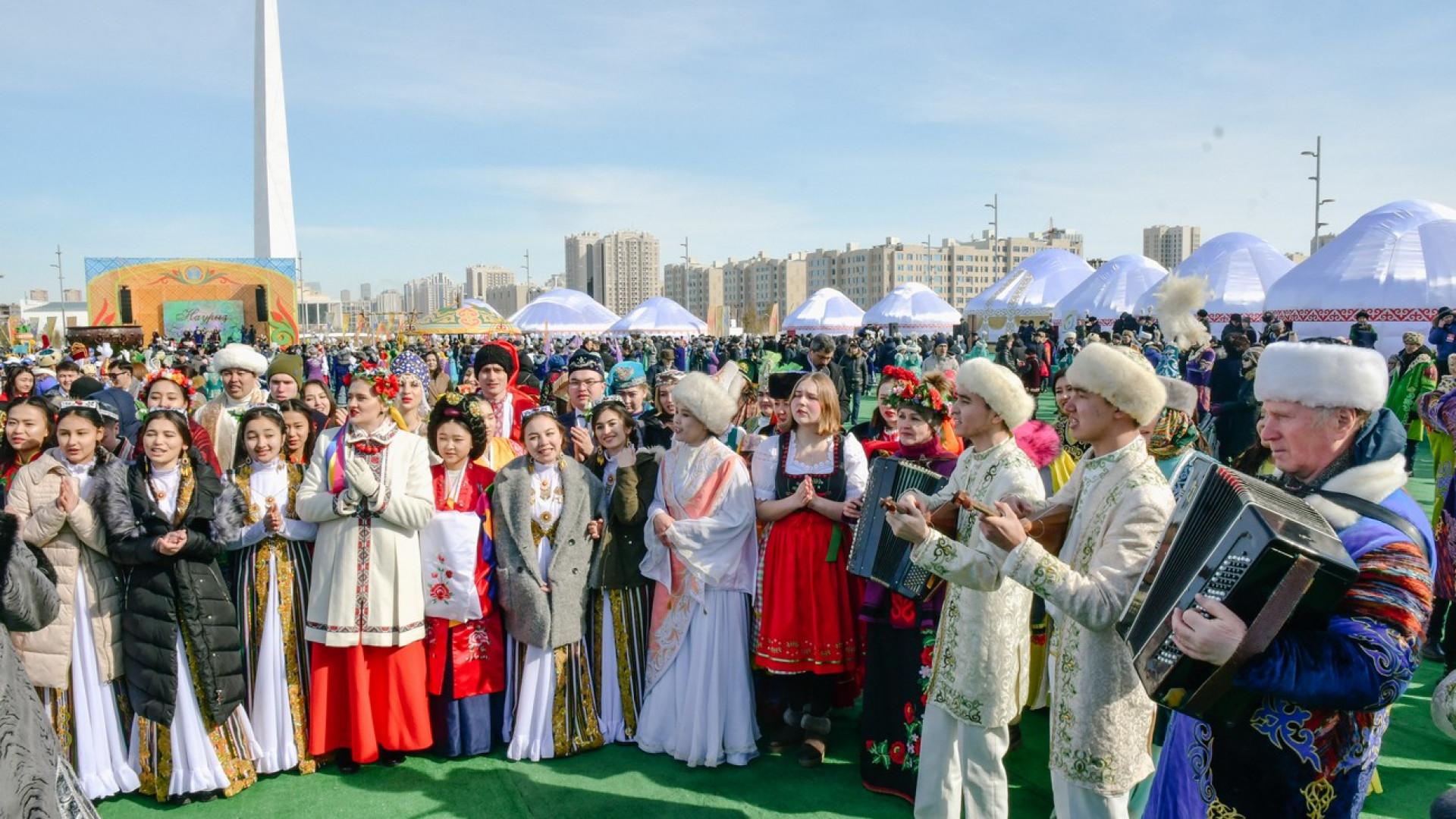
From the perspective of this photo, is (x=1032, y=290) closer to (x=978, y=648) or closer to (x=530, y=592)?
(x=530, y=592)

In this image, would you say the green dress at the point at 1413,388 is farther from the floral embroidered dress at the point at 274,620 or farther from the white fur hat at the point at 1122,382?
the floral embroidered dress at the point at 274,620

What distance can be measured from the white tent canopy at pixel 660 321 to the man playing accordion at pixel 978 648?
29772 millimetres

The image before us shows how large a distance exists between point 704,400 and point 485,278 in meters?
167

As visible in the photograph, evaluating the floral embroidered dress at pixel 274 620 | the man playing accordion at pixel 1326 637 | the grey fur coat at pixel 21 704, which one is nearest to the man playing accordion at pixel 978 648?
the man playing accordion at pixel 1326 637

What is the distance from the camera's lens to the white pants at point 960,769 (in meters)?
3.16

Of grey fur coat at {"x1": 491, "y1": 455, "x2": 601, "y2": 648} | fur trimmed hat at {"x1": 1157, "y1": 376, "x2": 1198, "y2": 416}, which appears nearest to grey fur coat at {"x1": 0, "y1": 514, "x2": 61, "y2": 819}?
grey fur coat at {"x1": 491, "y1": 455, "x2": 601, "y2": 648}

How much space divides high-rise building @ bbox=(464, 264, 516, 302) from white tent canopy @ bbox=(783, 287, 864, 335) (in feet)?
433

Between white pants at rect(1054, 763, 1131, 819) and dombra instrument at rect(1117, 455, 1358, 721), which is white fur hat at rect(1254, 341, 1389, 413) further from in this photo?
white pants at rect(1054, 763, 1131, 819)

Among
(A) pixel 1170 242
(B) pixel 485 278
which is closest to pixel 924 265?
(A) pixel 1170 242

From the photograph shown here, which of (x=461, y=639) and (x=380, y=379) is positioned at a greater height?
(x=380, y=379)

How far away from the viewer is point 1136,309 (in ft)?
98.2

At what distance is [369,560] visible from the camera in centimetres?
385

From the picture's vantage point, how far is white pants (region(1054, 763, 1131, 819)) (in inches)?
98.6

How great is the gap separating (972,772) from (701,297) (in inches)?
4908
